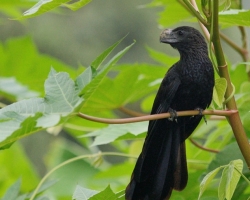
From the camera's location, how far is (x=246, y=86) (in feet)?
4.71

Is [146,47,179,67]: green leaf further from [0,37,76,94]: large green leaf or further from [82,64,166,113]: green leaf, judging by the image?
[0,37,76,94]: large green leaf

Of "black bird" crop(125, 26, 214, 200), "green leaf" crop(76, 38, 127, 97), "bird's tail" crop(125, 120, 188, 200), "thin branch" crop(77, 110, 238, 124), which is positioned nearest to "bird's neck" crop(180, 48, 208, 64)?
"black bird" crop(125, 26, 214, 200)

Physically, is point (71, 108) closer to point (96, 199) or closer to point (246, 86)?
point (96, 199)

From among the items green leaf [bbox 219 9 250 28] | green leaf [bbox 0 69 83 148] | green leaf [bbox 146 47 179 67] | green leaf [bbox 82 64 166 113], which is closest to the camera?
green leaf [bbox 0 69 83 148]

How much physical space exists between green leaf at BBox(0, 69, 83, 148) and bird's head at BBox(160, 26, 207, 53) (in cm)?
52

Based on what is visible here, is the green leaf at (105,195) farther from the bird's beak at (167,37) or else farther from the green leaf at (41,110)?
the bird's beak at (167,37)

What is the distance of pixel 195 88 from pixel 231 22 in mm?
311

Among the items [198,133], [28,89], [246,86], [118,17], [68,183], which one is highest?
[246,86]

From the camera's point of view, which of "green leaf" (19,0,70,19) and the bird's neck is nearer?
"green leaf" (19,0,70,19)

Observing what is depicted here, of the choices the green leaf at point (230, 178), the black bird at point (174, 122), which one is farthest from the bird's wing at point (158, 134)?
the green leaf at point (230, 178)

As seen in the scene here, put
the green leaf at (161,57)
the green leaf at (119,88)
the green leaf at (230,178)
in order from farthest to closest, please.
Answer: the green leaf at (161,57) → the green leaf at (119,88) → the green leaf at (230,178)

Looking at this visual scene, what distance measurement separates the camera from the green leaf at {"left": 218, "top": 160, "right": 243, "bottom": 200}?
105 cm

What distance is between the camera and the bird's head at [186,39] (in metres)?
1.56

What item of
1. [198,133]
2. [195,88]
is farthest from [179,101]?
[198,133]
